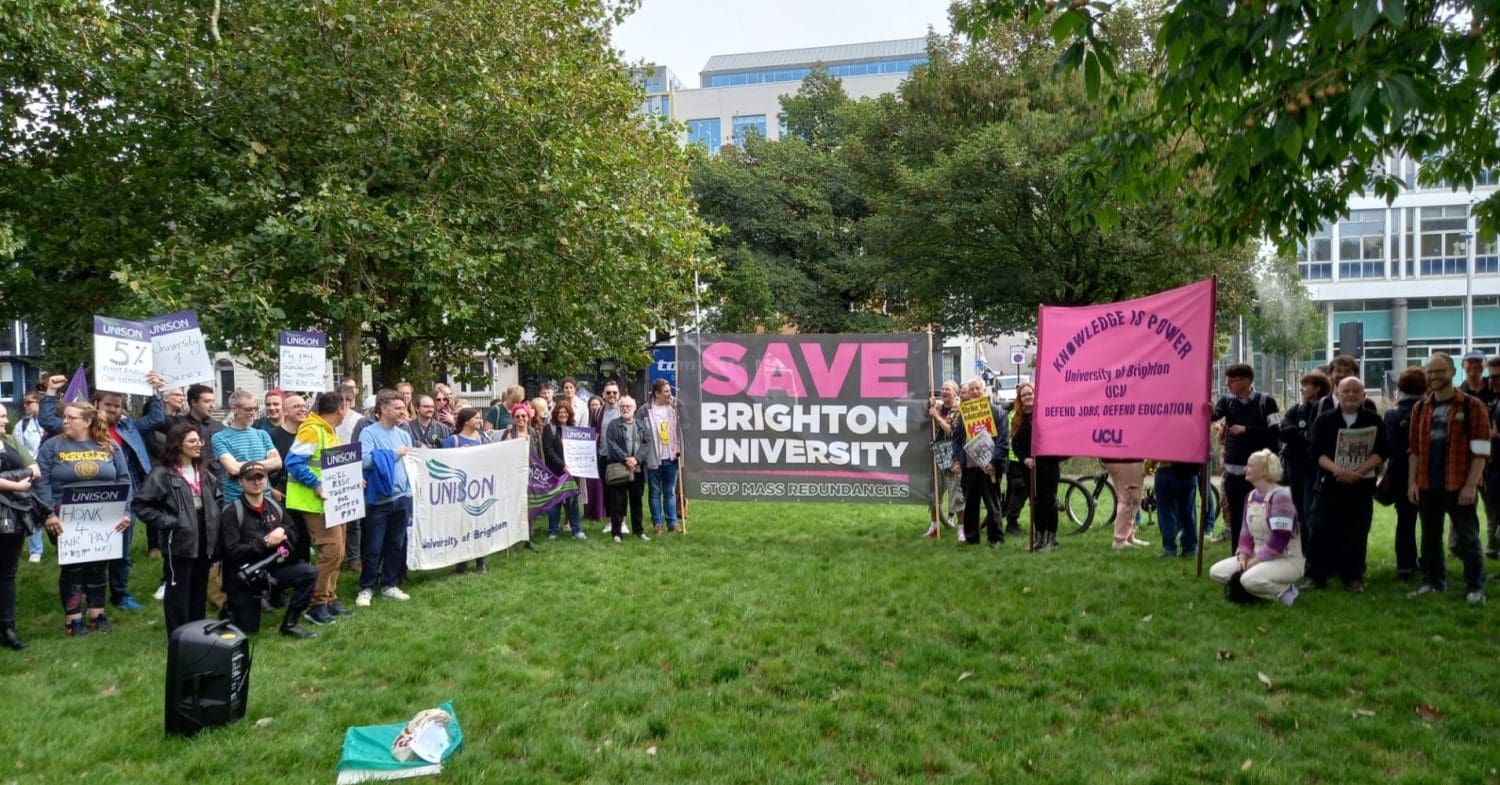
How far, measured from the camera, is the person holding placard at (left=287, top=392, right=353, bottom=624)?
750cm

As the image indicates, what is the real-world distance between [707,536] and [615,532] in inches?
44.1

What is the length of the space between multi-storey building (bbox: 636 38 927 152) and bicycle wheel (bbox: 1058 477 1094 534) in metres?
59.2

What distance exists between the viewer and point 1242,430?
28.7 ft

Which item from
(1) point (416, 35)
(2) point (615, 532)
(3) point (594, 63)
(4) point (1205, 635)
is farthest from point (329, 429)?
(3) point (594, 63)

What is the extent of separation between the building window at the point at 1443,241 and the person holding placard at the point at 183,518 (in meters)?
57.7

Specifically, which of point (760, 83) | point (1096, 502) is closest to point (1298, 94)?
point (1096, 502)

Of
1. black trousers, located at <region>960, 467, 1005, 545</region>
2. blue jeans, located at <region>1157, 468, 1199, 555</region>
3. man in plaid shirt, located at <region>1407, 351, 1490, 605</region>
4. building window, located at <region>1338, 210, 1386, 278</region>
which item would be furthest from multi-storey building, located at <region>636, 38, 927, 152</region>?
man in plaid shirt, located at <region>1407, 351, 1490, 605</region>

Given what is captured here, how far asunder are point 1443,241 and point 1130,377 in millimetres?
51735

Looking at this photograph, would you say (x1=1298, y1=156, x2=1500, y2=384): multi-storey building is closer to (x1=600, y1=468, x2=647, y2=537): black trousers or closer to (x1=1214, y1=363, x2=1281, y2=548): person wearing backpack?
(x1=1214, y1=363, x2=1281, y2=548): person wearing backpack

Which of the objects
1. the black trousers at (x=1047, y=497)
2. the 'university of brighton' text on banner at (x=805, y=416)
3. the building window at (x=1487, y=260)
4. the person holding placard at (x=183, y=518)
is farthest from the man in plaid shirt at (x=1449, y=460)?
the building window at (x=1487, y=260)

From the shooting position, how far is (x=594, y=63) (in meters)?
17.9

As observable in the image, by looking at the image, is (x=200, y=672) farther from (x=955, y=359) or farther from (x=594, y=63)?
(x=955, y=359)

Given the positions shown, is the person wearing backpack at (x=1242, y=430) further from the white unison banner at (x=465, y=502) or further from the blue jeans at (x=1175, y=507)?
the white unison banner at (x=465, y=502)

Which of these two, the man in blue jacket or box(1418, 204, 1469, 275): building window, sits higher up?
box(1418, 204, 1469, 275): building window
